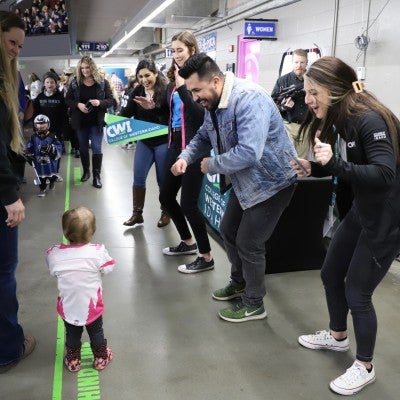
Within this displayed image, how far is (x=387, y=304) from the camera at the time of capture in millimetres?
2789

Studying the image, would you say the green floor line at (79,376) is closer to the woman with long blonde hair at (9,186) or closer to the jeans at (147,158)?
the woman with long blonde hair at (9,186)

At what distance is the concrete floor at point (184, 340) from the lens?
6.53 ft

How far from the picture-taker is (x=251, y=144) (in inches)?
80.4

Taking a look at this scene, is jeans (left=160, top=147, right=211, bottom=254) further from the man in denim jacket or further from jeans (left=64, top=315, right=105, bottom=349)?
jeans (left=64, top=315, right=105, bottom=349)

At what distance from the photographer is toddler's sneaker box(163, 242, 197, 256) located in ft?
11.6

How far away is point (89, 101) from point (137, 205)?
6.24ft

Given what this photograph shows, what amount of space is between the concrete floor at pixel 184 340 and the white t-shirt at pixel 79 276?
0.33 m

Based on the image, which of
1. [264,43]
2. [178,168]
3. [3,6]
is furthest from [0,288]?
[264,43]

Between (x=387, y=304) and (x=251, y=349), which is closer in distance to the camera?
(x=251, y=349)

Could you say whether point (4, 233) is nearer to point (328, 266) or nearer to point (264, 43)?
point (328, 266)

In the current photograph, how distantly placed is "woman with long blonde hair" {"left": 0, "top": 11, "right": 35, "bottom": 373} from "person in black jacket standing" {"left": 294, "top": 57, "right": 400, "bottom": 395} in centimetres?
125

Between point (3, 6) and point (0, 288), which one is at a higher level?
point (3, 6)

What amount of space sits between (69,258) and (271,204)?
1061mm

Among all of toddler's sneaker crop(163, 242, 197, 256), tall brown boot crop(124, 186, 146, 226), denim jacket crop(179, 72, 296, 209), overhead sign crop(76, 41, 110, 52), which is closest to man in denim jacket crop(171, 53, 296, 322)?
denim jacket crop(179, 72, 296, 209)
